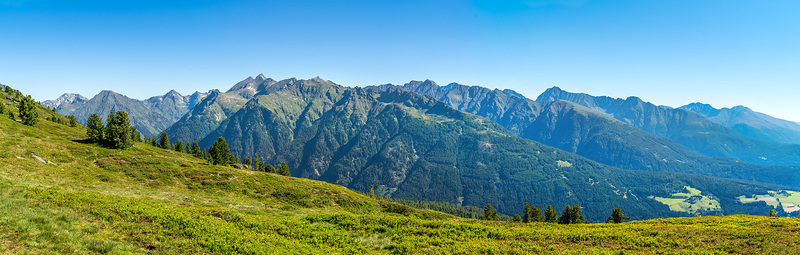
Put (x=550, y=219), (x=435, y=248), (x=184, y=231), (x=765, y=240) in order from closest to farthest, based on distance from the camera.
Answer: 1. (x=184, y=231)
2. (x=435, y=248)
3. (x=765, y=240)
4. (x=550, y=219)

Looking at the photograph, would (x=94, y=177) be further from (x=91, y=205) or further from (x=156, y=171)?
(x=91, y=205)

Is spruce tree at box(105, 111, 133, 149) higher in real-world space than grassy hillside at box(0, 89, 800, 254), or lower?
higher

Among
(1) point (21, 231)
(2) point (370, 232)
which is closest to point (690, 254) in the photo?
(2) point (370, 232)

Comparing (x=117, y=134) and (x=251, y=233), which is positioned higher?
(x=117, y=134)

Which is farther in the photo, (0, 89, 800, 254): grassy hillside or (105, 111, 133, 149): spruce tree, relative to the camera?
(105, 111, 133, 149): spruce tree

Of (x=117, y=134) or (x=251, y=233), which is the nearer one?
(x=251, y=233)

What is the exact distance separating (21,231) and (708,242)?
4775 cm

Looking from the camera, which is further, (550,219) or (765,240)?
(550,219)

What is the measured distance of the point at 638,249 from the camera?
23.8 metres

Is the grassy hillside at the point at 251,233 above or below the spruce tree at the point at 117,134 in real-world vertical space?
below

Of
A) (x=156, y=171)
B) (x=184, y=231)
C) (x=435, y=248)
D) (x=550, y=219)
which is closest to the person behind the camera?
(x=184, y=231)

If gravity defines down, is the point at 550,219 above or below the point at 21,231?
below

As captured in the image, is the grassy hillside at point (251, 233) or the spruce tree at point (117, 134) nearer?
the grassy hillside at point (251, 233)

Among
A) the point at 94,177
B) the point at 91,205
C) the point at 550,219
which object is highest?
the point at 91,205
